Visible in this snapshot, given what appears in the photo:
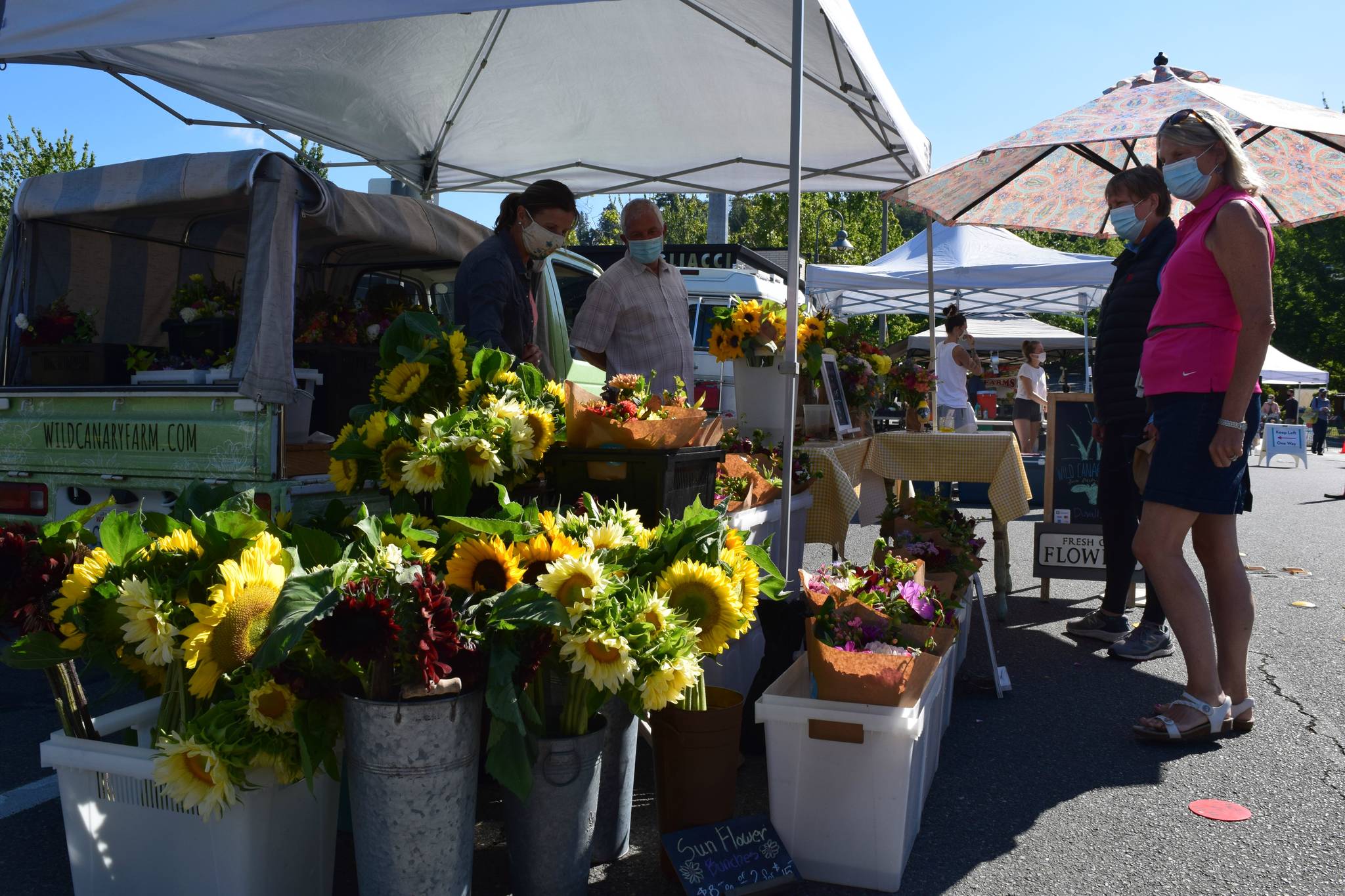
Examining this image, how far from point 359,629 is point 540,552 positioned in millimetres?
505

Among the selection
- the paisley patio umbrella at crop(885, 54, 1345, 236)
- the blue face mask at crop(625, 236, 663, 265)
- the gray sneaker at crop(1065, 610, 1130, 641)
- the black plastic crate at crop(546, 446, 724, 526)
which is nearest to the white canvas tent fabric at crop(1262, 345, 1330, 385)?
the paisley patio umbrella at crop(885, 54, 1345, 236)

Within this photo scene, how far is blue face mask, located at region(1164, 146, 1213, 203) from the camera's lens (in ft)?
11.8

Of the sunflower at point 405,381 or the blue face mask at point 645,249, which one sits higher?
the blue face mask at point 645,249

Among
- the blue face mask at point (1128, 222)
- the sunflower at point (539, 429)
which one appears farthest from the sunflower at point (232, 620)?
the blue face mask at point (1128, 222)

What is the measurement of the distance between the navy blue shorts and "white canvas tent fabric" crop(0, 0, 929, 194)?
77.2 inches

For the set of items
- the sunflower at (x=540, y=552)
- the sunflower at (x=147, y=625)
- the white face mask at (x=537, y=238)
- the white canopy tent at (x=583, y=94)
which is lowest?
the sunflower at (x=147, y=625)

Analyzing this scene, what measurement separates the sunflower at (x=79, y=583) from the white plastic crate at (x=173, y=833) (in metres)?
0.32

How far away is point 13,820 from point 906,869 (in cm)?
259

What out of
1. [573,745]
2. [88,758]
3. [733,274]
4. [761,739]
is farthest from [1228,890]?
[733,274]

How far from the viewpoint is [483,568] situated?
230 centimetres

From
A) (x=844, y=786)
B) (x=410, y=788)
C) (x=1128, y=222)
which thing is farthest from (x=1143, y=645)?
(x=410, y=788)

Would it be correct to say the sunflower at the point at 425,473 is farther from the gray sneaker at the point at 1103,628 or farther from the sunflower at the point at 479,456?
the gray sneaker at the point at 1103,628

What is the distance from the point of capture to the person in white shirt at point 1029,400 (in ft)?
45.4

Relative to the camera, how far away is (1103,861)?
2896 millimetres
